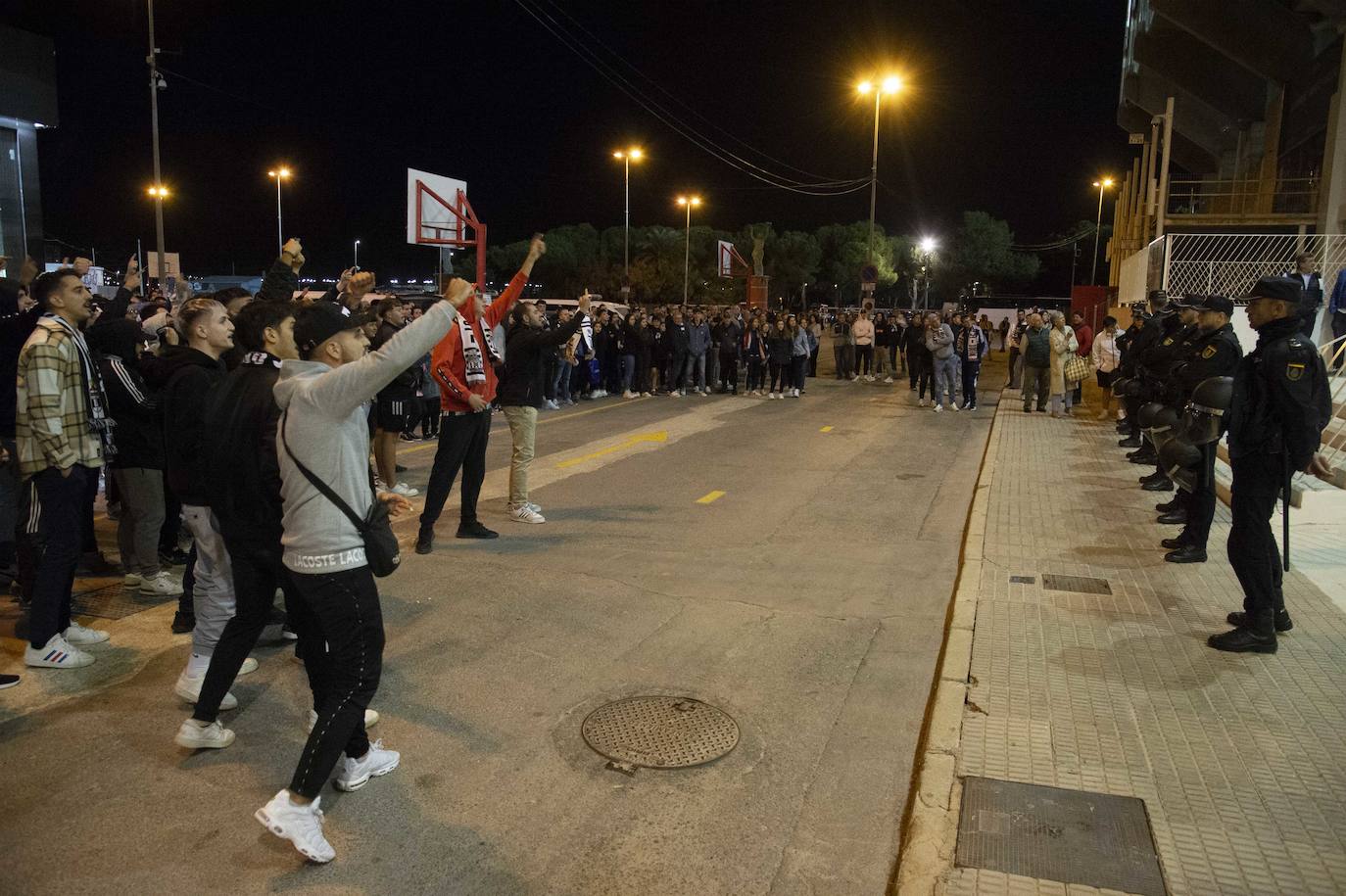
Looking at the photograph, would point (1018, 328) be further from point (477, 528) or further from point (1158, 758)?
point (1158, 758)

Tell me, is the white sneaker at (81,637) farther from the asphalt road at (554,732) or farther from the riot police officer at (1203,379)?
the riot police officer at (1203,379)

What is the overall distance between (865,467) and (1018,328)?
1219 cm

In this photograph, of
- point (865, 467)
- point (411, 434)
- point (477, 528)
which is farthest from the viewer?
point (411, 434)

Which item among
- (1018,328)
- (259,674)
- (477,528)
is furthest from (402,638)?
(1018,328)

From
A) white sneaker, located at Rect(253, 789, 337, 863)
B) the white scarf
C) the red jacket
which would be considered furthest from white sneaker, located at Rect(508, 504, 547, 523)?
white sneaker, located at Rect(253, 789, 337, 863)

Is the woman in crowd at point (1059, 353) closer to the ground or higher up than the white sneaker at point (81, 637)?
higher up

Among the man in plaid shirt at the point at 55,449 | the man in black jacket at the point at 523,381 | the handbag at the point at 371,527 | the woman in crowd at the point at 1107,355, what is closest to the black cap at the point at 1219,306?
the man in black jacket at the point at 523,381

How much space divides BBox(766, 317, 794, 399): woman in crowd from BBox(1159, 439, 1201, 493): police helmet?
1400 centimetres

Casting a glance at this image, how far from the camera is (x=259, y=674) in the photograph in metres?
4.95

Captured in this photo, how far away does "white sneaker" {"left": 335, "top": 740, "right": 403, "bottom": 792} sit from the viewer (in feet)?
12.4

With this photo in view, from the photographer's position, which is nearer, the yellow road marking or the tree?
the yellow road marking

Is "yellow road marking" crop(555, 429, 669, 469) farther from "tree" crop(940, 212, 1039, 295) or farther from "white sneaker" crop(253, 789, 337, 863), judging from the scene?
"tree" crop(940, 212, 1039, 295)

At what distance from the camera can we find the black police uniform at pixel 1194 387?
23.5ft

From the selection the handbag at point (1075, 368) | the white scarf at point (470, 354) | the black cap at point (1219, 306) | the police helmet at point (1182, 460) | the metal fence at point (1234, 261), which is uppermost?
the metal fence at point (1234, 261)
